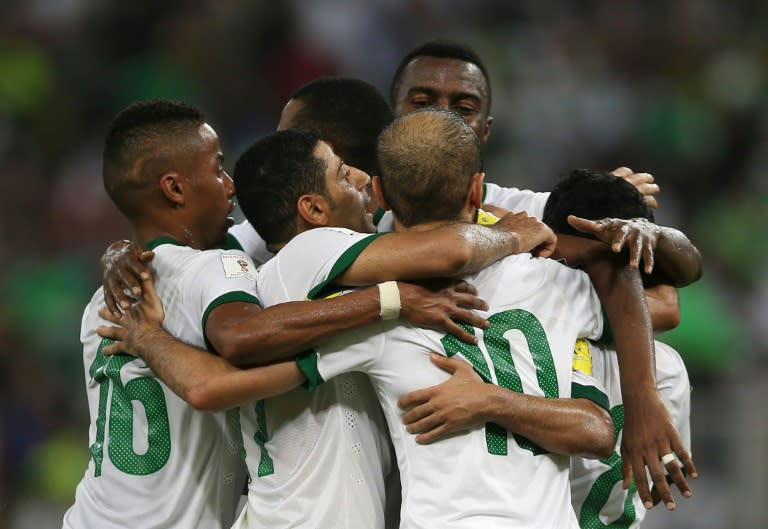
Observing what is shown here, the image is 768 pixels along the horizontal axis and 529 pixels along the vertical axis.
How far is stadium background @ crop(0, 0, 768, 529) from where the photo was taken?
326 inches

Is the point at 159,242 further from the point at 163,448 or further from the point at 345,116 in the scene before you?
the point at 345,116

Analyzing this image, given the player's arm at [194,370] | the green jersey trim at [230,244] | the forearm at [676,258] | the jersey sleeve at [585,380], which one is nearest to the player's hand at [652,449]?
the jersey sleeve at [585,380]

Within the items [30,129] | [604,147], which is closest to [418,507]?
[604,147]

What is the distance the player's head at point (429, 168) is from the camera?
124 inches

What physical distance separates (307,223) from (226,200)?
43 centimetres

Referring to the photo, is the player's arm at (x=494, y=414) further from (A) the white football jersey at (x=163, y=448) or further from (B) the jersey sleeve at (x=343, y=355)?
(A) the white football jersey at (x=163, y=448)

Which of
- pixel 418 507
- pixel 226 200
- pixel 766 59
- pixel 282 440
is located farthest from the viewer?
pixel 766 59

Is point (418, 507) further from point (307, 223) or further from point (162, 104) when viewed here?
Result: point (162, 104)

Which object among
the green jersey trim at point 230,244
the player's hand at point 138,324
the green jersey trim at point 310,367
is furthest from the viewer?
the green jersey trim at point 230,244

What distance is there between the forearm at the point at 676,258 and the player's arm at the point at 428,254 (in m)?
0.54

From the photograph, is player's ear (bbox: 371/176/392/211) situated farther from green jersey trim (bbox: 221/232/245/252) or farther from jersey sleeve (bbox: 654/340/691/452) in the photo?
jersey sleeve (bbox: 654/340/691/452)

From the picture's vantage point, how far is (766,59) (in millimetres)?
9609

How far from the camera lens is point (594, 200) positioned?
3.57 metres

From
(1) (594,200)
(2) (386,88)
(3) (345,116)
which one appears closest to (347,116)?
(3) (345,116)
